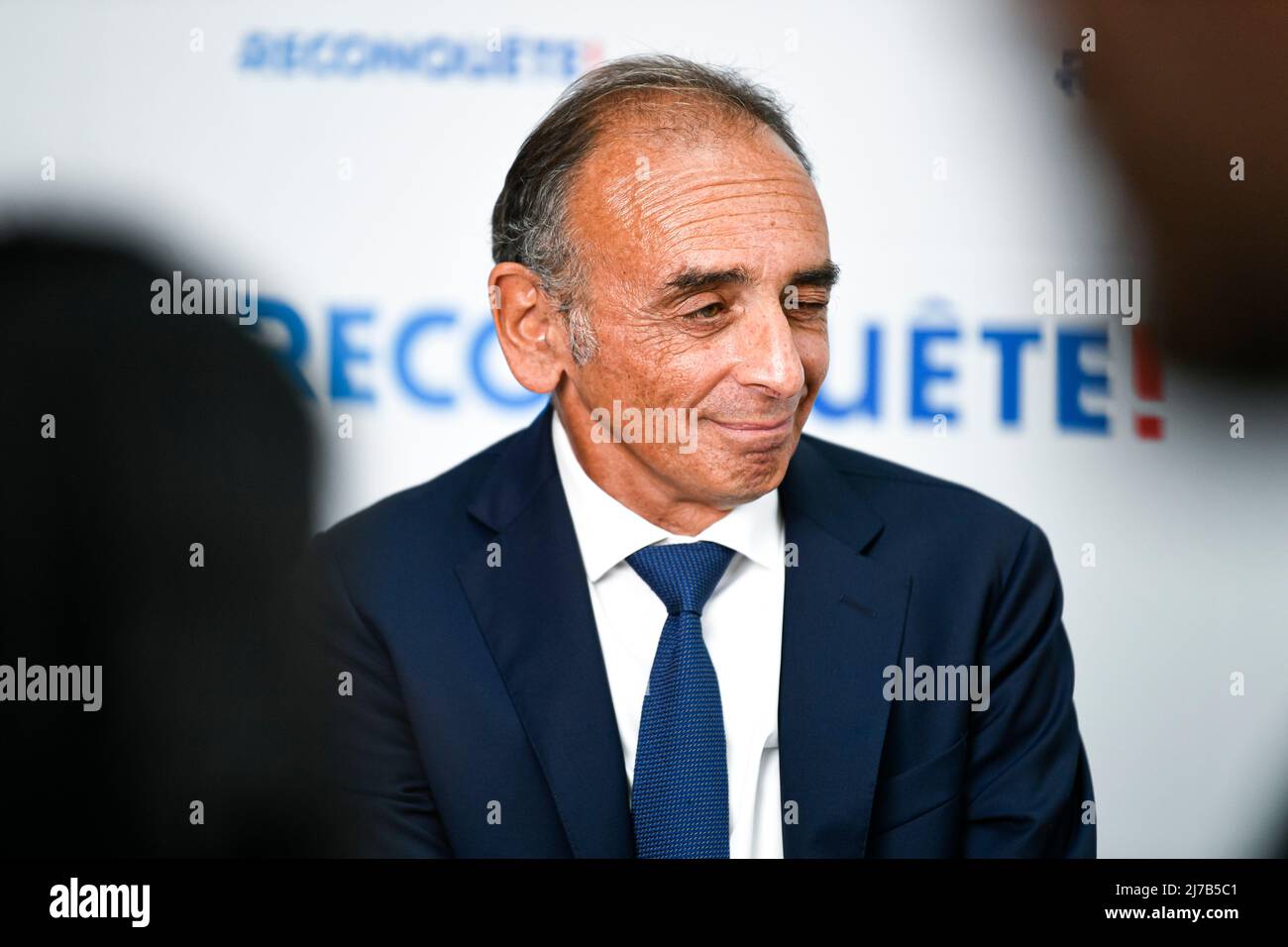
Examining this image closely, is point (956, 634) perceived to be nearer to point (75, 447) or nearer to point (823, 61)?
point (823, 61)

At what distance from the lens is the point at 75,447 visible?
8.51ft

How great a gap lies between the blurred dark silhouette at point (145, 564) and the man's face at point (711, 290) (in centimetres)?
77

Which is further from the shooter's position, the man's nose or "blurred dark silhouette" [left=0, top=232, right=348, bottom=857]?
"blurred dark silhouette" [left=0, top=232, right=348, bottom=857]

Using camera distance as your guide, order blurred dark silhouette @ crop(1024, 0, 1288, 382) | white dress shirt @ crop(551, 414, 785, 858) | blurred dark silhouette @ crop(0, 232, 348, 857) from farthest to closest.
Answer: blurred dark silhouette @ crop(1024, 0, 1288, 382) < blurred dark silhouette @ crop(0, 232, 348, 857) < white dress shirt @ crop(551, 414, 785, 858)

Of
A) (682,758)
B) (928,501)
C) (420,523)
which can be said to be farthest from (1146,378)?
(420,523)

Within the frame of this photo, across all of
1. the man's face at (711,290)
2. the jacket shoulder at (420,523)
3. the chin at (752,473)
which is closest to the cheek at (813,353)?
the man's face at (711,290)

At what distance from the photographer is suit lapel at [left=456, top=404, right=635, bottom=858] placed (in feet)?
7.25

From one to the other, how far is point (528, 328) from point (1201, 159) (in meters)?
1.45

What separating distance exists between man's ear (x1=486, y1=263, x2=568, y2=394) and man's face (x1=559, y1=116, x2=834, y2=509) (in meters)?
0.11

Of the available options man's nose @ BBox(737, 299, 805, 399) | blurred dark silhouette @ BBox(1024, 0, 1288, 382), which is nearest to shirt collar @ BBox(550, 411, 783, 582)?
man's nose @ BBox(737, 299, 805, 399)

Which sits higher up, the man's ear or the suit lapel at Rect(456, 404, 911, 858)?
the man's ear

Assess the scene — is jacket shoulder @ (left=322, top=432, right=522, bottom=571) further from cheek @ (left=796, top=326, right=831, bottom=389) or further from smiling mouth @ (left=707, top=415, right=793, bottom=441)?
cheek @ (left=796, top=326, right=831, bottom=389)
